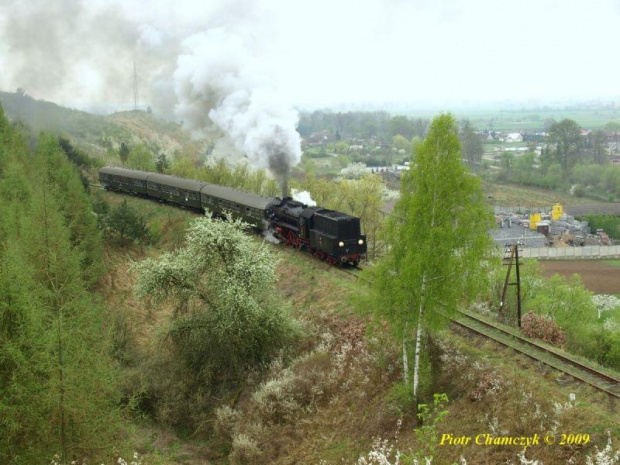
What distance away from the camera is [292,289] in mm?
29078

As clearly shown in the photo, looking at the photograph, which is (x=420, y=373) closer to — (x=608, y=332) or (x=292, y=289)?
(x=292, y=289)

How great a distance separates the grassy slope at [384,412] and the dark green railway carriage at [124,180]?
2828 centimetres

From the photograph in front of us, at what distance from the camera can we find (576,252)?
63938 millimetres

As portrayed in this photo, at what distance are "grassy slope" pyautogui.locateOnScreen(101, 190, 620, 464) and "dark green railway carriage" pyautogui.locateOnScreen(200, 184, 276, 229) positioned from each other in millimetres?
9599

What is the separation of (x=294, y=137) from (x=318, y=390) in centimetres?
1939

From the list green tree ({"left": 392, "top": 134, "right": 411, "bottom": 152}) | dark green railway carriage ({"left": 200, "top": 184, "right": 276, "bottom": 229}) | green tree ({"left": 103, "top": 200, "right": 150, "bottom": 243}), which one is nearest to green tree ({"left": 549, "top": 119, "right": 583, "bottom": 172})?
green tree ({"left": 392, "top": 134, "right": 411, "bottom": 152})

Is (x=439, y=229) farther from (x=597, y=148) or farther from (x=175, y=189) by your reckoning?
(x=597, y=148)

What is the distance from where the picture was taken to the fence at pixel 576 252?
2467 inches

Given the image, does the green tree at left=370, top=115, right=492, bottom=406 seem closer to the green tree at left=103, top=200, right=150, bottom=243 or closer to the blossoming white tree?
the blossoming white tree

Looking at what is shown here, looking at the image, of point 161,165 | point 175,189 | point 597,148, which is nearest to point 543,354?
point 175,189

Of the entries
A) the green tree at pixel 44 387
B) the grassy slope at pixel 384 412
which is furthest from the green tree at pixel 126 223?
the green tree at pixel 44 387

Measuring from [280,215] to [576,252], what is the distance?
45.2 meters

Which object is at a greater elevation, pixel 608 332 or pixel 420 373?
pixel 420 373

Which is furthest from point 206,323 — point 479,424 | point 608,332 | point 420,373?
point 608,332
